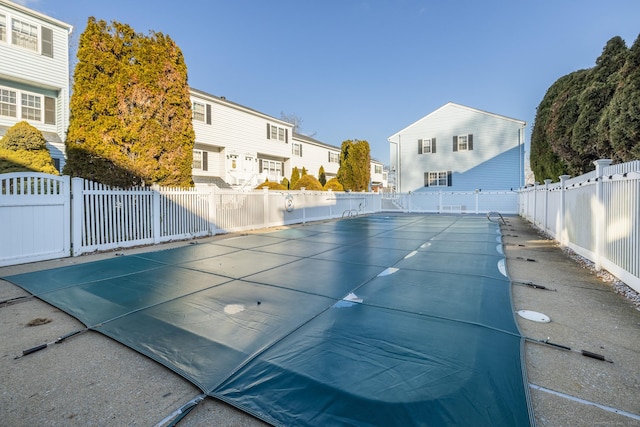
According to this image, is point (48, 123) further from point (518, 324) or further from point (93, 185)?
point (518, 324)

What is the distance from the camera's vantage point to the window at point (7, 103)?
11578 mm

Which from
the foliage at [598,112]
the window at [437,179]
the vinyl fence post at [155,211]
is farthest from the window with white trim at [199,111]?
the foliage at [598,112]

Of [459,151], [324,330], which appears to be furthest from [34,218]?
[459,151]

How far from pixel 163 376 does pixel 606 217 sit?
577cm

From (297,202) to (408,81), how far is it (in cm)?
1363

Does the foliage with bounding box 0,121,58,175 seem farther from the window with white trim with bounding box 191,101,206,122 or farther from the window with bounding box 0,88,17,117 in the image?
the window with white trim with bounding box 191,101,206,122

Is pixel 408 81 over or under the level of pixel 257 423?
over

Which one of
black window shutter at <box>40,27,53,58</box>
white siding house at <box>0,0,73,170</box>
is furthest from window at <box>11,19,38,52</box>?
black window shutter at <box>40,27,53,58</box>

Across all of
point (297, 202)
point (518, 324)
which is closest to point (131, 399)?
point (518, 324)

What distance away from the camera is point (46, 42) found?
40.9 ft

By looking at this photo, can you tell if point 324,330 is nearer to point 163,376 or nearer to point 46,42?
→ point 163,376

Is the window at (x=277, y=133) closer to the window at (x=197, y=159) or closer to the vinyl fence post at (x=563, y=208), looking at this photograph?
the window at (x=197, y=159)

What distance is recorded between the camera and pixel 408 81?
21.1 m

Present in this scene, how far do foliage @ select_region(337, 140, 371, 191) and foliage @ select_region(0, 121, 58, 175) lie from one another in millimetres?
15273
